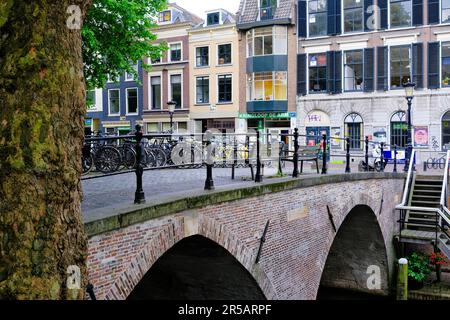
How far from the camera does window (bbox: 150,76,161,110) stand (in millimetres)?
31578

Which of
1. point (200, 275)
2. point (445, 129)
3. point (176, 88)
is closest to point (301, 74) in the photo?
point (445, 129)

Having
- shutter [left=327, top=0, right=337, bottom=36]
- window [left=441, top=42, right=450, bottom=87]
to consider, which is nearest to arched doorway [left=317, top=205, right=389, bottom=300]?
window [left=441, top=42, right=450, bottom=87]

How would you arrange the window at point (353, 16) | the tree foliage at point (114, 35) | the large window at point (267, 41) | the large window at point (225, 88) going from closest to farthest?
the tree foliage at point (114, 35) → the window at point (353, 16) → the large window at point (267, 41) → the large window at point (225, 88)

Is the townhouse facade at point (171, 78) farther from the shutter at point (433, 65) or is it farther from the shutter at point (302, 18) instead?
the shutter at point (433, 65)

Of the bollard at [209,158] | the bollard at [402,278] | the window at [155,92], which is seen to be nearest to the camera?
the bollard at [209,158]

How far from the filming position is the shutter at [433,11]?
2317 cm

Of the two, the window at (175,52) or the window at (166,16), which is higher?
the window at (166,16)

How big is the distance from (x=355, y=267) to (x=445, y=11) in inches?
542

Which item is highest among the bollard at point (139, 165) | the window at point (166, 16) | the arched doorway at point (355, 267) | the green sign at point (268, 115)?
the window at point (166, 16)

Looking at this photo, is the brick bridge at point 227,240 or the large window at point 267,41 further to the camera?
the large window at point 267,41

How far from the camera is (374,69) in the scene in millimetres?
24656

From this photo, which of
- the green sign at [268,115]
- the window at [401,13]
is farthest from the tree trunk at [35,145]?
the green sign at [268,115]

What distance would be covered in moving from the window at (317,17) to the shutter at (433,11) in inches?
199
